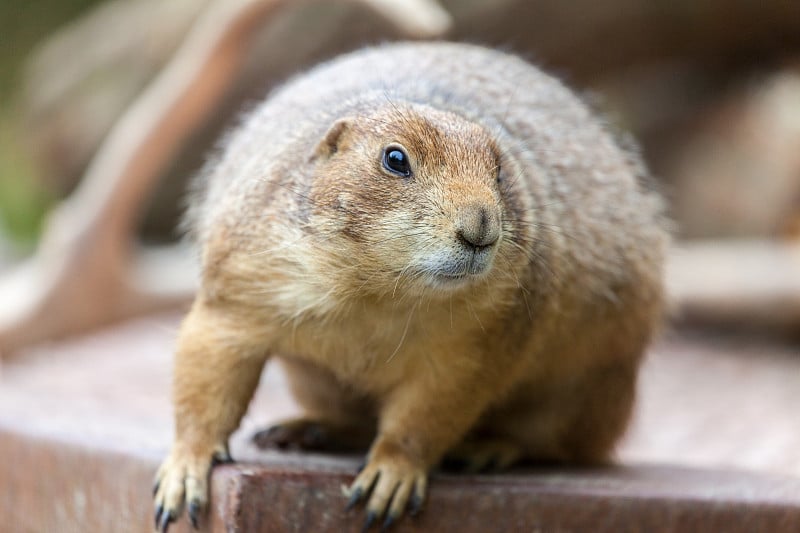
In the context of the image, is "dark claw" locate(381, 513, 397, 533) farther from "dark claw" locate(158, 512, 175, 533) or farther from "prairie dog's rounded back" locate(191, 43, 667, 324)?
"prairie dog's rounded back" locate(191, 43, 667, 324)

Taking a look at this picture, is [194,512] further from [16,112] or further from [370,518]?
[16,112]

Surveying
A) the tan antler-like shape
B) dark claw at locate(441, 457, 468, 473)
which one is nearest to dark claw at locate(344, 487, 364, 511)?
dark claw at locate(441, 457, 468, 473)

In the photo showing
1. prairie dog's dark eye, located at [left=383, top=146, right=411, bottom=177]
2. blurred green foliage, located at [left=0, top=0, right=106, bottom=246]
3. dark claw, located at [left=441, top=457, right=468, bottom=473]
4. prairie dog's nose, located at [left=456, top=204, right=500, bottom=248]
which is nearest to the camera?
prairie dog's nose, located at [left=456, top=204, right=500, bottom=248]

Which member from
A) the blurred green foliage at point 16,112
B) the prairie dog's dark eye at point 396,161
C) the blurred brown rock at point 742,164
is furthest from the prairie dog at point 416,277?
the blurred green foliage at point 16,112

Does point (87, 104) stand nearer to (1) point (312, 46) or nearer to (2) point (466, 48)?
(1) point (312, 46)

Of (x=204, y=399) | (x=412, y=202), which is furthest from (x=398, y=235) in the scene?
(x=204, y=399)

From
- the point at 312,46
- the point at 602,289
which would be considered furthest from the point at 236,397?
the point at 312,46
